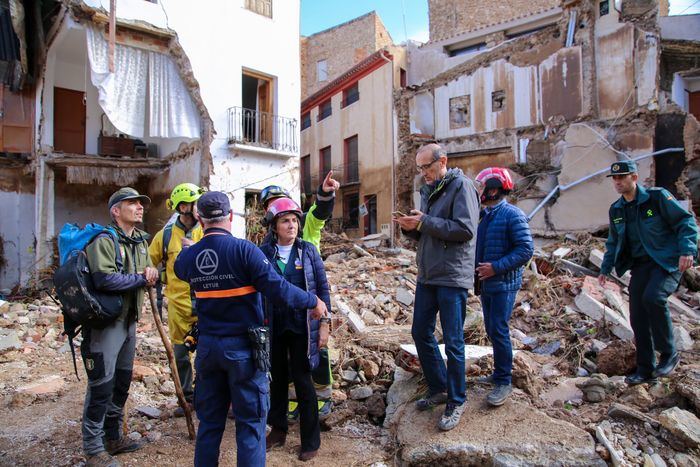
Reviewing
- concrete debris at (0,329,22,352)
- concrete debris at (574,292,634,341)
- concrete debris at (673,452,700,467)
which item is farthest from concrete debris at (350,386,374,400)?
concrete debris at (0,329,22,352)

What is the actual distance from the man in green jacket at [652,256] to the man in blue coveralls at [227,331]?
3032 millimetres

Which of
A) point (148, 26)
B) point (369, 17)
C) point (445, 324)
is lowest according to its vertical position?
point (445, 324)

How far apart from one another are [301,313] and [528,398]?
194cm

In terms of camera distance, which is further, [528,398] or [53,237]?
[53,237]

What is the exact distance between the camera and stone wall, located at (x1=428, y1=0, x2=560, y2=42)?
25.0 metres

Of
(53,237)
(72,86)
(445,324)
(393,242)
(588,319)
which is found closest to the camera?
(445,324)

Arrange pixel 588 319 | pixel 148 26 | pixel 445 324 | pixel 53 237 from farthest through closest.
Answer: pixel 53 237, pixel 148 26, pixel 588 319, pixel 445 324

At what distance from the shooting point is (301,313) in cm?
317

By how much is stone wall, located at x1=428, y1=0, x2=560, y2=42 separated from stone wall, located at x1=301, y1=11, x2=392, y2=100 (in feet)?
13.0

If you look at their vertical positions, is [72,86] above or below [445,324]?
above

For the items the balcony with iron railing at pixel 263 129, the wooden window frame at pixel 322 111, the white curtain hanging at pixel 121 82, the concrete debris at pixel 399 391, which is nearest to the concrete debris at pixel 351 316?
the concrete debris at pixel 399 391

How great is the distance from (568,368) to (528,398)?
51.7 inches

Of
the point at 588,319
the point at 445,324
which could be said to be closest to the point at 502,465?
the point at 445,324

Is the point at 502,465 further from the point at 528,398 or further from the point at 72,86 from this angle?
the point at 72,86
